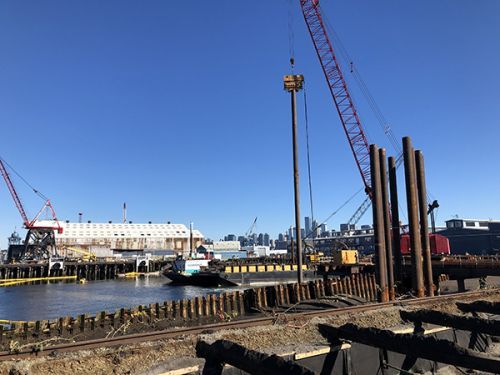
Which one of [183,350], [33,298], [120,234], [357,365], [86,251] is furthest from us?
[120,234]

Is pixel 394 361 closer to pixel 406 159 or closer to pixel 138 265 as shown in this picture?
pixel 406 159

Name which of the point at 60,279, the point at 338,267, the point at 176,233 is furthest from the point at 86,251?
the point at 338,267

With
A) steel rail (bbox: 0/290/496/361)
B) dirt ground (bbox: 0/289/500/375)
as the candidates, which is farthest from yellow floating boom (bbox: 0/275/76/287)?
dirt ground (bbox: 0/289/500/375)

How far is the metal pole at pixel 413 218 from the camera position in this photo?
66.4ft

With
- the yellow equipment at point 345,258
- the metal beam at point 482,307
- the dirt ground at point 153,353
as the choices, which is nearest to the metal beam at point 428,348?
the dirt ground at point 153,353

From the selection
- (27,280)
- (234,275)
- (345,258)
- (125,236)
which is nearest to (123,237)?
(125,236)

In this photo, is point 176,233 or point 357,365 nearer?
point 357,365

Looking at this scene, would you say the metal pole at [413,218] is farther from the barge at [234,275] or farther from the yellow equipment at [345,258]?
the barge at [234,275]

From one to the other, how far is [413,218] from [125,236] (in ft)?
418

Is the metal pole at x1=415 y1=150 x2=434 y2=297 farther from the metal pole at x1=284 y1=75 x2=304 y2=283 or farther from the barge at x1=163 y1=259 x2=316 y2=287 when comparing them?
the barge at x1=163 y1=259 x2=316 y2=287

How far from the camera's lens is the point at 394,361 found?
999 centimetres

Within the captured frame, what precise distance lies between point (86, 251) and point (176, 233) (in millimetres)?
32596

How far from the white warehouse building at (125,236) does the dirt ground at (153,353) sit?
12805 centimetres

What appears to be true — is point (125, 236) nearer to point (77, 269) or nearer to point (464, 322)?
point (77, 269)
